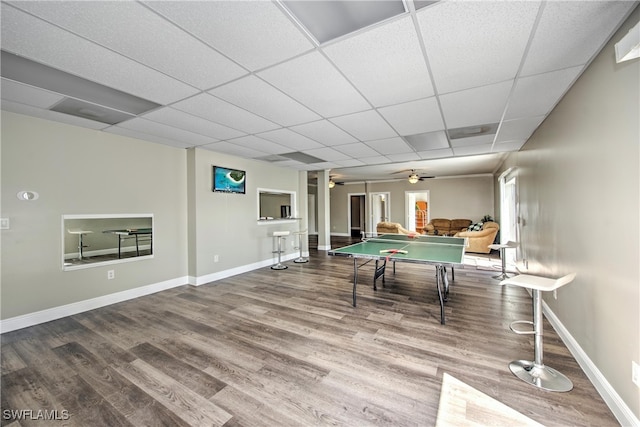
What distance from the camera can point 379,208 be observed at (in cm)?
1162

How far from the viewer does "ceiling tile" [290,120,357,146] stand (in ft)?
11.0

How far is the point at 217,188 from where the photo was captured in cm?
475

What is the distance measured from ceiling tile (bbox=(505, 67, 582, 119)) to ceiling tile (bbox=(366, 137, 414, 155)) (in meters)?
1.49

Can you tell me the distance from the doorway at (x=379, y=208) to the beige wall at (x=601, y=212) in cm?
840

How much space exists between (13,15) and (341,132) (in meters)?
3.05

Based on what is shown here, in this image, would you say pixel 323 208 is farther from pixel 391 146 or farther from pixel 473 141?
pixel 473 141

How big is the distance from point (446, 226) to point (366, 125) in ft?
24.8

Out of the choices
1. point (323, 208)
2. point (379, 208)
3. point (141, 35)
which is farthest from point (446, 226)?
point (141, 35)

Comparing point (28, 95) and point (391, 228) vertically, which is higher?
point (28, 95)

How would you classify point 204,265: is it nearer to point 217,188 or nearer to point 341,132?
point 217,188

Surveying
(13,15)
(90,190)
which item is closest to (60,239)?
(90,190)

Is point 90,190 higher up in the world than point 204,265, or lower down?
higher up

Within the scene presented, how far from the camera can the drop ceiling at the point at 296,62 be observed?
145 cm

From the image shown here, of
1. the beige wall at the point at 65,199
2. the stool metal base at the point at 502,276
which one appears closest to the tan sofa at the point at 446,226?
the stool metal base at the point at 502,276
